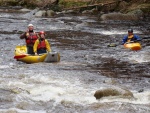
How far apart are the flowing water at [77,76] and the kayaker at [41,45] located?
0.65 meters

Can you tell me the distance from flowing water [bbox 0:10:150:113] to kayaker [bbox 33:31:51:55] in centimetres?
65

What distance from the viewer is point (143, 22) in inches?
1083

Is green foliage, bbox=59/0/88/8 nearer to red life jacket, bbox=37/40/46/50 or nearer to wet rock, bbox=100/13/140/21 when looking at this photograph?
wet rock, bbox=100/13/140/21

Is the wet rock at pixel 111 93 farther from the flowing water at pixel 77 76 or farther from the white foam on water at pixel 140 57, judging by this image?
the white foam on water at pixel 140 57

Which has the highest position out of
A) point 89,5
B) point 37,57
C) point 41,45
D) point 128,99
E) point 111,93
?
point 89,5

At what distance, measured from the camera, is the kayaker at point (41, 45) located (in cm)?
1390

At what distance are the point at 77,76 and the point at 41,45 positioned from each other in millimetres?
2734

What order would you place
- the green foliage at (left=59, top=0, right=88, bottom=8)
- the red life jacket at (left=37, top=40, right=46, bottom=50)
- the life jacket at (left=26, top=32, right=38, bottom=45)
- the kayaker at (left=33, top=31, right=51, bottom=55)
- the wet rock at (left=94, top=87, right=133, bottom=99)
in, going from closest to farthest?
the wet rock at (left=94, top=87, right=133, bottom=99)
the kayaker at (left=33, top=31, right=51, bottom=55)
the red life jacket at (left=37, top=40, right=46, bottom=50)
the life jacket at (left=26, top=32, right=38, bottom=45)
the green foliage at (left=59, top=0, right=88, bottom=8)

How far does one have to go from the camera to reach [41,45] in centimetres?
1411

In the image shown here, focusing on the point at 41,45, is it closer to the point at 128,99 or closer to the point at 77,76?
the point at 77,76

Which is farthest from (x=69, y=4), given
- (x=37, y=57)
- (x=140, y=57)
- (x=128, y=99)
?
(x=128, y=99)

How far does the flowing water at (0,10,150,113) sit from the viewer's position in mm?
8969

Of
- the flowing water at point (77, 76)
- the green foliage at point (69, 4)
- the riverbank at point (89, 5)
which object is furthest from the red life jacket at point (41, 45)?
the green foliage at point (69, 4)

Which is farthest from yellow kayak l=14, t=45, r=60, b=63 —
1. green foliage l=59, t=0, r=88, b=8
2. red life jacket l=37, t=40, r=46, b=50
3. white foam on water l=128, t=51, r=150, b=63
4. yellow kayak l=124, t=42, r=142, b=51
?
green foliage l=59, t=0, r=88, b=8
